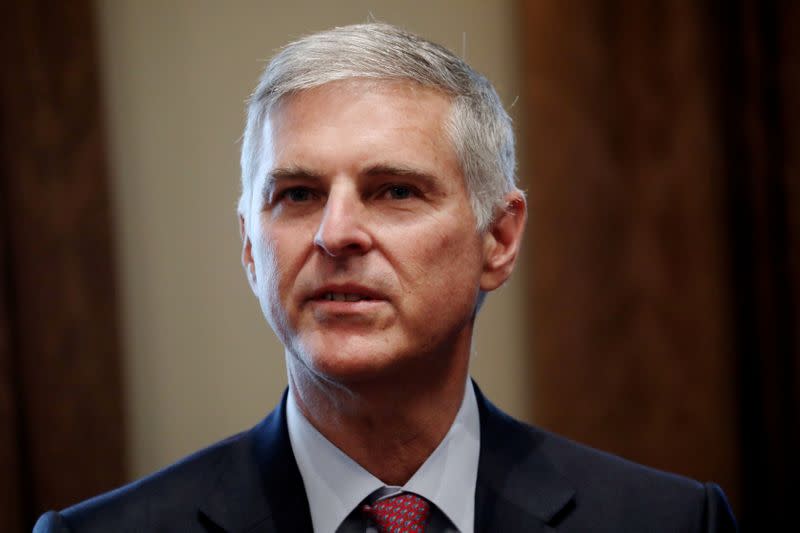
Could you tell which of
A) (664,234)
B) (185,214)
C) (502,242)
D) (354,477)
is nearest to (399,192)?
(502,242)

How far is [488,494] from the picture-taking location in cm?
154

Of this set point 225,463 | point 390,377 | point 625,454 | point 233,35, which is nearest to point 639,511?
point 390,377

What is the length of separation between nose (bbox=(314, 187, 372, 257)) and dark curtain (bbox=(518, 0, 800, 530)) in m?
1.35

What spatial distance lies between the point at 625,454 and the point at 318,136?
1.68 metres

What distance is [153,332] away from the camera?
101 inches

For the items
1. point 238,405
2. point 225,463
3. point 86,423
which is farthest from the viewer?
point 238,405

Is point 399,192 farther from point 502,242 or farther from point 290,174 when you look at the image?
point 502,242

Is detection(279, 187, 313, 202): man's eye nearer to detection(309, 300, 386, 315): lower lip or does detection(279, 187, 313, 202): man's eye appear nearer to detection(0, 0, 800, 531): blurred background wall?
detection(309, 300, 386, 315): lower lip

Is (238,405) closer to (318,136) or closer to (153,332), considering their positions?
(153,332)

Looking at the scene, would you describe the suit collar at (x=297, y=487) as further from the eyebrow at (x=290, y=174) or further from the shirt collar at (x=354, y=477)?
the eyebrow at (x=290, y=174)

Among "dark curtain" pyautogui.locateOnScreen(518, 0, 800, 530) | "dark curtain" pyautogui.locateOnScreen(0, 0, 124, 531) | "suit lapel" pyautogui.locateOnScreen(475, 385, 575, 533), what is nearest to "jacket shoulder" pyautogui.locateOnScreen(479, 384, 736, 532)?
"suit lapel" pyautogui.locateOnScreen(475, 385, 575, 533)

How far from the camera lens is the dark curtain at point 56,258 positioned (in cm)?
239

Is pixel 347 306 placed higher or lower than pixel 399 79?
lower

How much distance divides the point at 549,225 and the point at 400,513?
1.40 meters
